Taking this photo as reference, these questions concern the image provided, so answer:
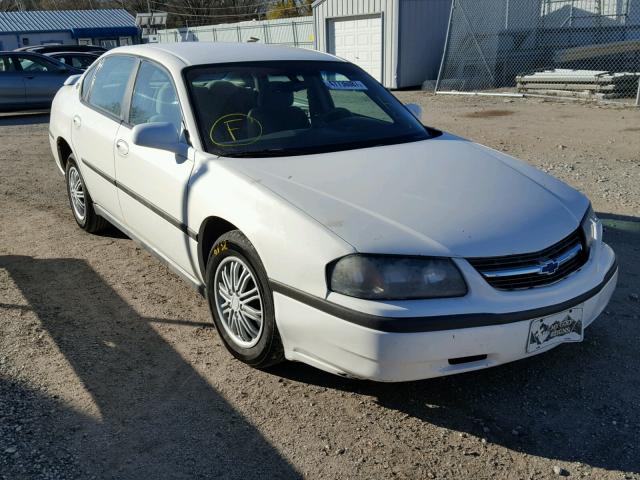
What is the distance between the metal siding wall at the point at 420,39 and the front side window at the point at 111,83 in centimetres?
1495

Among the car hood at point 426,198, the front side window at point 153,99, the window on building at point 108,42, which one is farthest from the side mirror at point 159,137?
the window on building at point 108,42

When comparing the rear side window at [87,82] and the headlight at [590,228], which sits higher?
the rear side window at [87,82]

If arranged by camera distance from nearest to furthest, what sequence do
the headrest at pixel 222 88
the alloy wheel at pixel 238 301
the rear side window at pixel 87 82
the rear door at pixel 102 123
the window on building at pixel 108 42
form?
the alloy wheel at pixel 238 301
the headrest at pixel 222 88
the rear door at pixel 102 123
the rear side window at pixel 87 82
the window on building at pixel 108 42

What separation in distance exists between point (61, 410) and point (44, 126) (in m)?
12.0

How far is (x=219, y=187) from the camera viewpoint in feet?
11.2

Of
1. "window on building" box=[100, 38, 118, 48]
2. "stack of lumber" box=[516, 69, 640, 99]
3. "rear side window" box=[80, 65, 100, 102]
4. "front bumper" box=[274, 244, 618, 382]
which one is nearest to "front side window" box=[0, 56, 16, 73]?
"rear side window" box=[80, 65, 100, 102]

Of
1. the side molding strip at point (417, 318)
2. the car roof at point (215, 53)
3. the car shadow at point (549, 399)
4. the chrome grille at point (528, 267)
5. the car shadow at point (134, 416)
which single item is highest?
the car roof at point (215, 53)

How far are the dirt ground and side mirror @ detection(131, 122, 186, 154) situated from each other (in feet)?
3.63

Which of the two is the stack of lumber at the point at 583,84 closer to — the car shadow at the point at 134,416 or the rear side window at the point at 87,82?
the rear side window at the point at 87,82

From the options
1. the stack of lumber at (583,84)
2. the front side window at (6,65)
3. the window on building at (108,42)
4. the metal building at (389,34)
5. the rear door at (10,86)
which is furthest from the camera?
the window on building at (108,42)

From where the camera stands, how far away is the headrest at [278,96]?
13.4ft

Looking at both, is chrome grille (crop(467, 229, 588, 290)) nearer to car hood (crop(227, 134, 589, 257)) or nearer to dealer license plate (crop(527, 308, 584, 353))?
car hood (crop(227, 134, 589, 257))

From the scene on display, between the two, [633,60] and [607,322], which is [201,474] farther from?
[633,60]

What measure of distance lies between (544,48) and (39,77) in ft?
48.6
